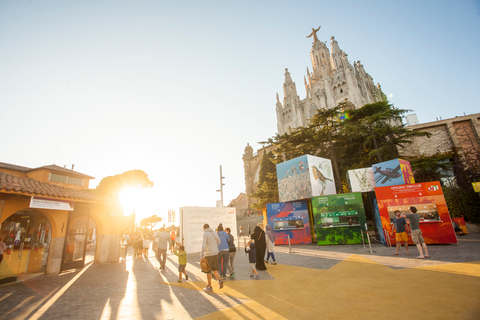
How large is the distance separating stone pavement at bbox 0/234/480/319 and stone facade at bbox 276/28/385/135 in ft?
116

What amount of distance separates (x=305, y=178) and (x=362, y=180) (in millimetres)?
3716

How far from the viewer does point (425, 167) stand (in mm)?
19141

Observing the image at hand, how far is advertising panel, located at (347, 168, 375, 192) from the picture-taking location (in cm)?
1440

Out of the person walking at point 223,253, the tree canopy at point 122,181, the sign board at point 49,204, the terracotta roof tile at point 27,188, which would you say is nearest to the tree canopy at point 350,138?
the person walking at point 223,253

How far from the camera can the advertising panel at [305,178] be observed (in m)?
16.0

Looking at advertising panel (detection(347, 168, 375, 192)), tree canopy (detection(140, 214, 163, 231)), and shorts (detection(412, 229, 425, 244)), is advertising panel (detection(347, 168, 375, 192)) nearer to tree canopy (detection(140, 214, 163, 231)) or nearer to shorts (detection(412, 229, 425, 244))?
shorts (detection(412, 229, 425, 244))

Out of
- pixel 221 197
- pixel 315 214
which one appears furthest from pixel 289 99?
pixel 315 214

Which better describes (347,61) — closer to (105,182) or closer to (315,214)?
(315,214)

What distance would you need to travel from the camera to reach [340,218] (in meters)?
14.0

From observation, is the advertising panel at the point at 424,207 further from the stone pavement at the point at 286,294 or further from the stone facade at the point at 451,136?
the stone facade at the point at 451,136

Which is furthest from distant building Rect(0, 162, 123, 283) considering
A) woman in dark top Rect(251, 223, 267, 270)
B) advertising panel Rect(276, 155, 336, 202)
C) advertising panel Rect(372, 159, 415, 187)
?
advertising panel Rect(372, 159, 415, 187)

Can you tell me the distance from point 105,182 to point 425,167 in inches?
1575

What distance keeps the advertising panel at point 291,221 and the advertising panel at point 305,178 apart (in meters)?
0.64

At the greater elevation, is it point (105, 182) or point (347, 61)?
point (347, 61)
